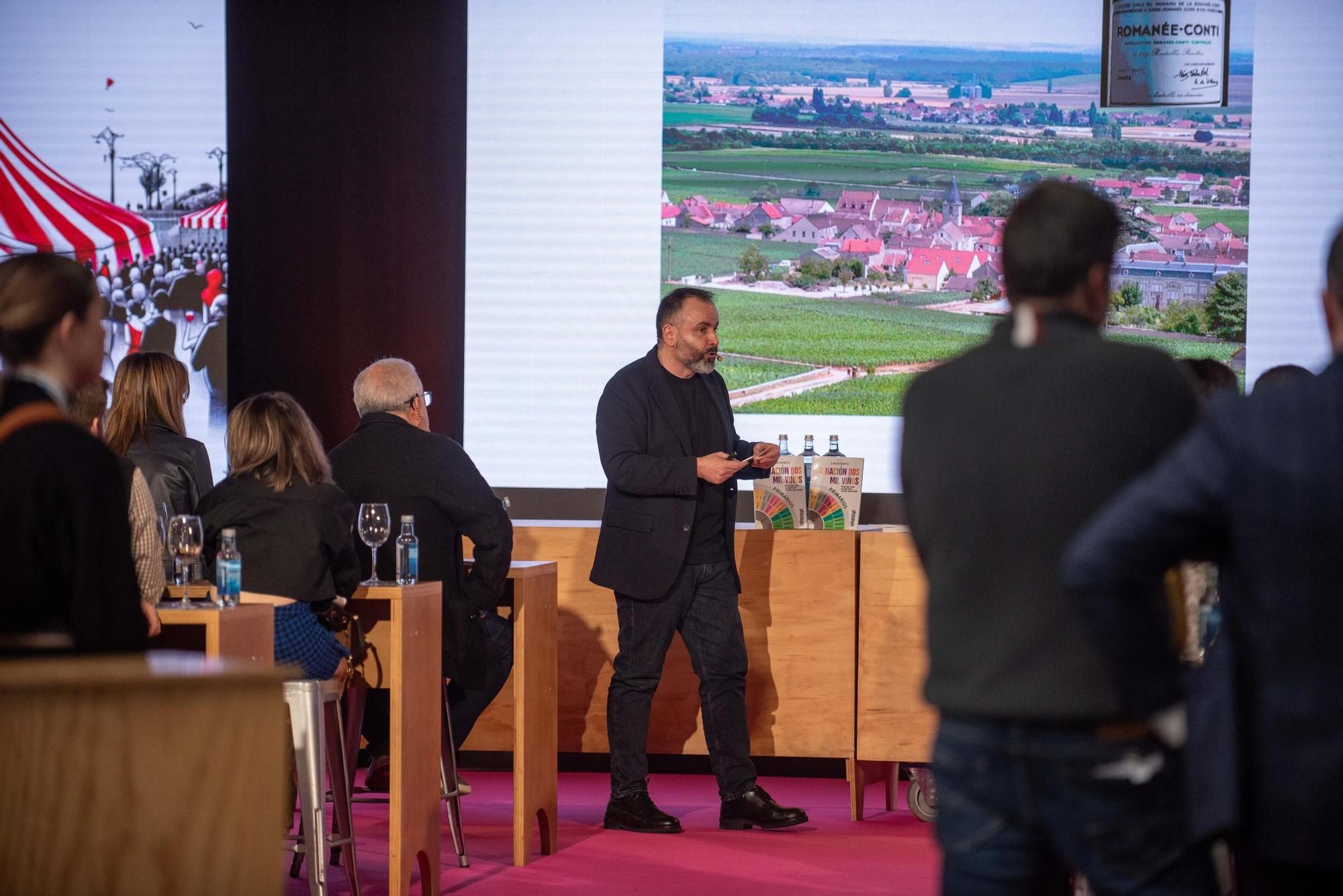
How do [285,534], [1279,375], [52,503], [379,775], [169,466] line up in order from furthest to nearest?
1. [379,775]
2. [169,466]
3. [1279,375]
4. [285,534]
5. [52,503]

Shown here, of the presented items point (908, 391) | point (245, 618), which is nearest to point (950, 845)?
point (908, 391)

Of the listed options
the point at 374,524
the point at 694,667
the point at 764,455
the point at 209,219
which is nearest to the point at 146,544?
the point at 374,524

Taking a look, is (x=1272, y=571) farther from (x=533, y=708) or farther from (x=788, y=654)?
(x=788, y=654)

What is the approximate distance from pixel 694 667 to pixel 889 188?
2.52 metres

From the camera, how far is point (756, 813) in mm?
4922

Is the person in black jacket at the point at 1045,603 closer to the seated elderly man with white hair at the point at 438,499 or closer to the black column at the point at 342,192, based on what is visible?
the seated elderly man with white hair at the point at 438,499

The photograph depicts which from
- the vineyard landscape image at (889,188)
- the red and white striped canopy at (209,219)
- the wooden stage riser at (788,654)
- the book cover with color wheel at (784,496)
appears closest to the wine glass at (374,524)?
the wooden stage riser at (788,654)

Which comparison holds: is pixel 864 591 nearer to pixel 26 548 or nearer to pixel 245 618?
pixel 245 618

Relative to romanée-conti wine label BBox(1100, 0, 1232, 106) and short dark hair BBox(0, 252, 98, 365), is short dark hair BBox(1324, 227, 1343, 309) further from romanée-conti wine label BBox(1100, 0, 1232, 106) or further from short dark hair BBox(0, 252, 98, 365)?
romanée-conti wine label BBox(1100, 0, 1232, 106)

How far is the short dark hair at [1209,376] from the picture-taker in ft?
12.7

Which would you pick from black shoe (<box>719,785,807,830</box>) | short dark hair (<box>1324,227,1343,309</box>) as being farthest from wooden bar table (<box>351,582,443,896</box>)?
short dark hair (<box>1324,227,1343,309</box>)

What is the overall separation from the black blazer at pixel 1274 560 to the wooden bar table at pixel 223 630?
2108 millimetres

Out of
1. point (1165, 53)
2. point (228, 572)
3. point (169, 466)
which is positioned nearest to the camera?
point (228, 572)

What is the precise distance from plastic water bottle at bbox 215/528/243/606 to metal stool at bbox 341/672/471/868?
0.72 metres
